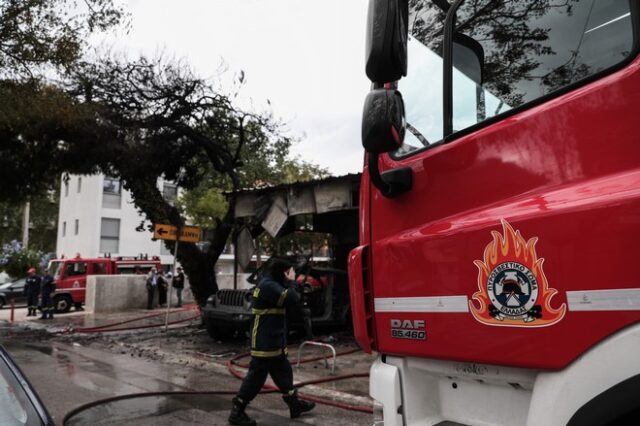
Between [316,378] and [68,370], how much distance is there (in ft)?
13.2

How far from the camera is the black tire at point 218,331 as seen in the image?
10633 millimetres

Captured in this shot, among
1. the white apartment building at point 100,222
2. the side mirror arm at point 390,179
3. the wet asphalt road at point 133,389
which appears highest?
the white apartment building at point 100,222

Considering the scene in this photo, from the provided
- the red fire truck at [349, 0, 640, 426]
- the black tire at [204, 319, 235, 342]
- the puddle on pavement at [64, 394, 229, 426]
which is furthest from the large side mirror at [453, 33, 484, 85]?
the black tire at [204, 319, 235, 342]

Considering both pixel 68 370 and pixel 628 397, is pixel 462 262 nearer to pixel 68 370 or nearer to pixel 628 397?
pixel 628 397

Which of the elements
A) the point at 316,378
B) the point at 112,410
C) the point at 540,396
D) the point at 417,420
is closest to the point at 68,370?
the point at 112,410

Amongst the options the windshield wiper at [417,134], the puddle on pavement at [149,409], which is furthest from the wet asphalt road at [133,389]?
the windshield wiper at [417,134]

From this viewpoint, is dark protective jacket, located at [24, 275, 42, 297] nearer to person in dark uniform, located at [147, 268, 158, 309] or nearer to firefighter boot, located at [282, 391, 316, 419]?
person in dark uniform, located at [147, 268, 158, 309]

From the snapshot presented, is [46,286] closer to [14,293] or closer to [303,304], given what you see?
[14,293]

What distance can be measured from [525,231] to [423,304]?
0.57 m

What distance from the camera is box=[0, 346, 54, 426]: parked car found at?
212 cm

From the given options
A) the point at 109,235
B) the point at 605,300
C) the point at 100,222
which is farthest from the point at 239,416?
the point at 109,235

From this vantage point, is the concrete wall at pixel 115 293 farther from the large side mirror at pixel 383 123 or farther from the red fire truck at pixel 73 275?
the large side mirror at pixel 383 123

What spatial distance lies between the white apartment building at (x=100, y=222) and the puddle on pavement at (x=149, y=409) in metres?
27.4

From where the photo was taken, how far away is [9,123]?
10969mm
